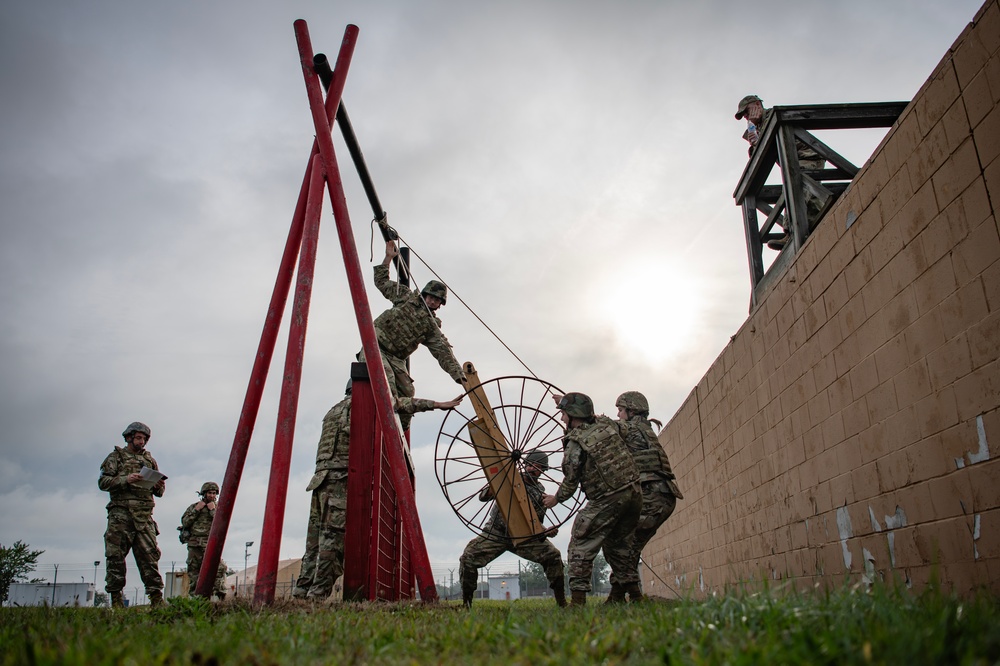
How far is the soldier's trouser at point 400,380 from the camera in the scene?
635 centimetres

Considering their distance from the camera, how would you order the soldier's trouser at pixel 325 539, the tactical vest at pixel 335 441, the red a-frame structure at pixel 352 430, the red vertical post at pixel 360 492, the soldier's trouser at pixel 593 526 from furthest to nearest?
the tactical vest at pixel 335 441
the soldier's trouser at pixel 593 526
the soldier's trouser at pixel 325 539
the red vertical post at pixel 360 492
the red a-frame structure at pixel 352 430

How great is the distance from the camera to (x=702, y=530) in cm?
891

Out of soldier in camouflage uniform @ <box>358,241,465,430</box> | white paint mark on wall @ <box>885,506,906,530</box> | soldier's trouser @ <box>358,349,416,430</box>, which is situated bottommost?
white paint mark on wall @ <box>885,506,906,530</box>

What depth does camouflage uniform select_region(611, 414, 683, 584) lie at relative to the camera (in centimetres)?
680

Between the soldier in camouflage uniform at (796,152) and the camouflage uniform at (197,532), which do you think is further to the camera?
the camouflage uniform at (197,532)

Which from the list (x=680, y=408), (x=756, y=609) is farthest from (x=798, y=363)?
(x=680, y=408)

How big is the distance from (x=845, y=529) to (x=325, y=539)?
3820 mm

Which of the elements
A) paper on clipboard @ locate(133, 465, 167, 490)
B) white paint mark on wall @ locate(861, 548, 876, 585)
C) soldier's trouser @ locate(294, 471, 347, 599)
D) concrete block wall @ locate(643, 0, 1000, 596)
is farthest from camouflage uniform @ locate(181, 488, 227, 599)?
white paint mark on wall @ locate(861, 548, 876, 585)

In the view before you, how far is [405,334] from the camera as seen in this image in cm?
649

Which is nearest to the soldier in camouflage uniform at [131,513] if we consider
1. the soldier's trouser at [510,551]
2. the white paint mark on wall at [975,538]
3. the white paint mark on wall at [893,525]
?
the soldier's trouser at [510,551]

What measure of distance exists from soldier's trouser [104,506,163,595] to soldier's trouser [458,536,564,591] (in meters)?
4.04

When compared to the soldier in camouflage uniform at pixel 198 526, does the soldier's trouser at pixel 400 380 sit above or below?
above

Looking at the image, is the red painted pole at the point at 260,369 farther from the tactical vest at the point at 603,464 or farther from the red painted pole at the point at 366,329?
the tactical vest at the point at 603,464

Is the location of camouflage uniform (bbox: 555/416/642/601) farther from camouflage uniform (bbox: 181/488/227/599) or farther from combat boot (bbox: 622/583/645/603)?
camouflage uniform (bbox: 181/488/227/599)
